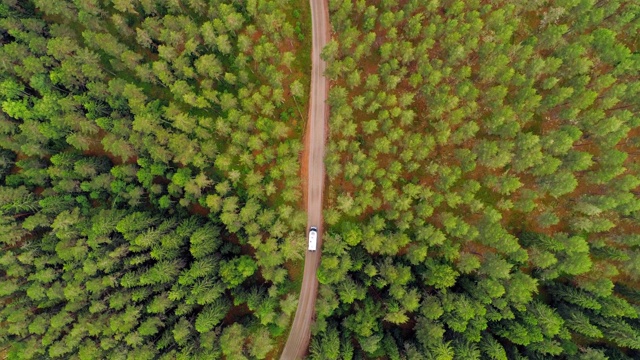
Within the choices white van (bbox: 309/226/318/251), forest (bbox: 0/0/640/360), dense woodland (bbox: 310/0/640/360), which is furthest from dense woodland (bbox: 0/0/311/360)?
dense woodland (bbox: 310/0/640/360)

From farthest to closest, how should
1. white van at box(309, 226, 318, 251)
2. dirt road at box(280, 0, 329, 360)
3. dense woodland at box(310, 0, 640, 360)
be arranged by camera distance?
1. dirt road at box(280, 0, 329, 360)
2. white van at box(309, 226, 318, 251)
3. dense woodland at box(310, 0, 640, 360)

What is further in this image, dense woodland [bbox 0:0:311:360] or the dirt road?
the dirt road

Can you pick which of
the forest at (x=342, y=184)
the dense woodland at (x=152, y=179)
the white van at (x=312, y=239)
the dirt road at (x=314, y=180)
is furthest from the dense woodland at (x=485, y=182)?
the dense woodland at (x=152, y=179)

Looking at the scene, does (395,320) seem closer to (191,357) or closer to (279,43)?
(191,357)

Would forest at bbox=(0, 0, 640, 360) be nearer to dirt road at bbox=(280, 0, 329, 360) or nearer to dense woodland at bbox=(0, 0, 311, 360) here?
dense woodland at bbox=(0, 0, 311, 360)

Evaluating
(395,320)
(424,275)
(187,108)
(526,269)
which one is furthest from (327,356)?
(187,108)

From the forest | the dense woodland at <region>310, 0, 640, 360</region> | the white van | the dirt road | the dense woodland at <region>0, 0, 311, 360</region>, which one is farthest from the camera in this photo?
the dirt road
